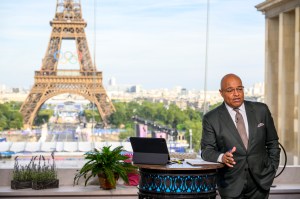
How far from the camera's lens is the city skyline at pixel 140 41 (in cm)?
3034

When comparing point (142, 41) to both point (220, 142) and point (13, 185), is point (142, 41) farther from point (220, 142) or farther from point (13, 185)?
point (220, 142)

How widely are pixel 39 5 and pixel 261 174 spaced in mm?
35039

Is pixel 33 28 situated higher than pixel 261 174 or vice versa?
pixel 33 28

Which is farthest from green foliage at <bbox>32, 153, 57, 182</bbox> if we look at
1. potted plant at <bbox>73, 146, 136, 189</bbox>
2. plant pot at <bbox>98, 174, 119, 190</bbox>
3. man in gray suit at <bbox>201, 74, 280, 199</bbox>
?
man in gray suit at <bbox>201, 74, 280, 199</bbox>

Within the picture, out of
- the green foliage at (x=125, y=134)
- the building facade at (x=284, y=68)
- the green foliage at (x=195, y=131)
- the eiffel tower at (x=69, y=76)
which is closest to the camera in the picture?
the building facade at (x=284, y=68)

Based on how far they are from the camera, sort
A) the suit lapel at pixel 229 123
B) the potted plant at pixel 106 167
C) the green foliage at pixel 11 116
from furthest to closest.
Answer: the green foliage at pixel 11 116, the potted plant at pixel 106 167, the suit lapel at pixel 229 123

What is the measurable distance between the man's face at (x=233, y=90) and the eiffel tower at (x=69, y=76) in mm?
29001

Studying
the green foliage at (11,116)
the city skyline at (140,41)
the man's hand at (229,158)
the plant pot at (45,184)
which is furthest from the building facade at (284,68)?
the green foliage at (11,116)

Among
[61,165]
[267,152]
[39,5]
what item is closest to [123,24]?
[39,5]

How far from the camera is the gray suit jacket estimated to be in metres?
4.18

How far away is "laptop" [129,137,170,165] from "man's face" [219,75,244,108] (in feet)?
1.86

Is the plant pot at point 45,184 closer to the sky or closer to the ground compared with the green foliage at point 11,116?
closer to the ground

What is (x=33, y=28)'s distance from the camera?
40156 mm

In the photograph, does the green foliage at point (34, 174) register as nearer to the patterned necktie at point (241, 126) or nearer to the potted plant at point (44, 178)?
the potted plant at point (44, 178)
